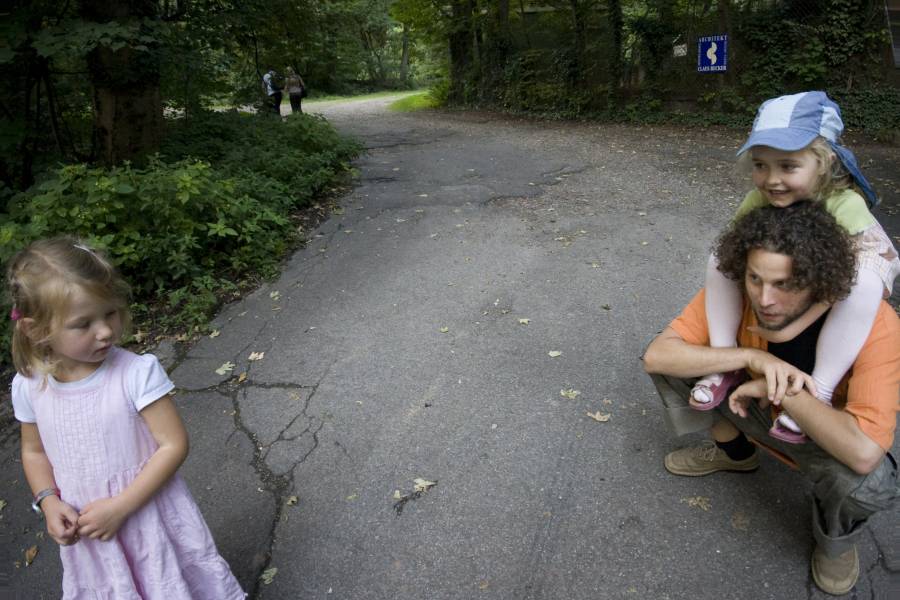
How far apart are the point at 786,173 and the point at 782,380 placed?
704 mm

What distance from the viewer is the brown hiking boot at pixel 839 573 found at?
2.07 m

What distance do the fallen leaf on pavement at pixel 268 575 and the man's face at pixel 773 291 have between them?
6.96 ft

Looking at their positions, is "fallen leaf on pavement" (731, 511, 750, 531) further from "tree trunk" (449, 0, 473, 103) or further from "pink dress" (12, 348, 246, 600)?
"tree trunk" (449, 0, 473, 103)

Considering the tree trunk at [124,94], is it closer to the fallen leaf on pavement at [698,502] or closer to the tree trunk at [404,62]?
the fallen leaf on pavement at [698,502]

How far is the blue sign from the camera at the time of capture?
1205 cm

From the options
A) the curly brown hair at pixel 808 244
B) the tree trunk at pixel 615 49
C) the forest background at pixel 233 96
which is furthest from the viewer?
the tree trunk at pixel 615 49

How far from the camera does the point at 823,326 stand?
1.91m

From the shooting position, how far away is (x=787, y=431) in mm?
1960

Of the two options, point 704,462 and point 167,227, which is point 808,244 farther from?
point 167,227

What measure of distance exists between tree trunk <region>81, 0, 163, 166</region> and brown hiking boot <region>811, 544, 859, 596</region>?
7216 millimetres

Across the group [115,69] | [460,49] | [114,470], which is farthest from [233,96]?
[460,49]

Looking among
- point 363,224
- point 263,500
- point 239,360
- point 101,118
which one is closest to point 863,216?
point 263,500

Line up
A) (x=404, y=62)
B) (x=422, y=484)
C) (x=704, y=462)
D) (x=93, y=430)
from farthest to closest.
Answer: (x=404, y=62) < (x=422, y=484) < (x=704, y=462) < (x=93, y=430)

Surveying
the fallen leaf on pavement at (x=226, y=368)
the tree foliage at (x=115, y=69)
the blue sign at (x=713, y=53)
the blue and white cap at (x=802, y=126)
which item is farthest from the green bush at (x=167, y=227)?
the blue sign at (x=713, y=53)
